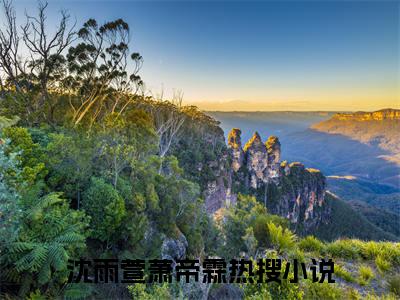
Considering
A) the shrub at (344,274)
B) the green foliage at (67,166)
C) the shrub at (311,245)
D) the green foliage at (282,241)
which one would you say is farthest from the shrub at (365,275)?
the green foliage at (67,166)

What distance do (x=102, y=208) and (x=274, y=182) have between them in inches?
2728

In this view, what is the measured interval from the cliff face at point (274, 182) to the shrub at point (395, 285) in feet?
140

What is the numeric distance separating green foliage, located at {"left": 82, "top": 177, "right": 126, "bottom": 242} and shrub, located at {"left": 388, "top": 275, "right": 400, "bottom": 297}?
7306 mm

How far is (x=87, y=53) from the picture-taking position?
1702 centimetres

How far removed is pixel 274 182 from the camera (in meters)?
71.2

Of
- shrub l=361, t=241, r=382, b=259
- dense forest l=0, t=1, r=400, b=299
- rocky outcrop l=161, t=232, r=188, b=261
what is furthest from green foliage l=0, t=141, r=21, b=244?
shrub l=361, t=241, r=382, b=259

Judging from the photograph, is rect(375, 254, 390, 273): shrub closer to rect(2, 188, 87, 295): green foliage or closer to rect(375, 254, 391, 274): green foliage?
rect(375, 254, 391, 274): green foliage

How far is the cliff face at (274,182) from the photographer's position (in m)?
61.7

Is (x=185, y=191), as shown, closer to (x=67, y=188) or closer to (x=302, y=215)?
(x=67, y=188)

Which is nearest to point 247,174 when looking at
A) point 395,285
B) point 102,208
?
point 102,208

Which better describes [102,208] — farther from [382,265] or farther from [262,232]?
[382,265]

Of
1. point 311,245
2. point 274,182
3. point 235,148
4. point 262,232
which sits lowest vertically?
point 274,182

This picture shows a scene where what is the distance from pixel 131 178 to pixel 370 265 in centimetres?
918

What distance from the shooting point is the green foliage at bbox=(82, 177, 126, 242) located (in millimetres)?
7316
